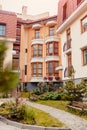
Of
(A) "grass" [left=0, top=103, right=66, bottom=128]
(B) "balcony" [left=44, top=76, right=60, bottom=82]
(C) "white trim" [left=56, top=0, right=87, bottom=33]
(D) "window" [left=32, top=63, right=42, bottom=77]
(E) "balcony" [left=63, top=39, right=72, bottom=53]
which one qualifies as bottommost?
(A) "grass" [left=0, top=103, right=66, bottom=128]

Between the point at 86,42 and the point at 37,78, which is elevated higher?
the point at 86,42

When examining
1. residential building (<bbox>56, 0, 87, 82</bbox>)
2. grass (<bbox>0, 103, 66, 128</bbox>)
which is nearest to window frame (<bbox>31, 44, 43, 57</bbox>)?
residential building (<bbox>56, 0, 87, 82</bbox>)

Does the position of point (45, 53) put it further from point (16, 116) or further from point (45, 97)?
point (16, 116)

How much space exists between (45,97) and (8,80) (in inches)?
710

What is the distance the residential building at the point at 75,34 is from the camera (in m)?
19.4

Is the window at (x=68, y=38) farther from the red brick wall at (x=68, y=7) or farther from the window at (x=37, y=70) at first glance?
the window at (x=37, y=70)

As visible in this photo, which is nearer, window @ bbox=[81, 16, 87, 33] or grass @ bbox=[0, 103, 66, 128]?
grass @ bbox=[0, 103, 66, 128]

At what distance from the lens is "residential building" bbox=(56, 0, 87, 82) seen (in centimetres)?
1939

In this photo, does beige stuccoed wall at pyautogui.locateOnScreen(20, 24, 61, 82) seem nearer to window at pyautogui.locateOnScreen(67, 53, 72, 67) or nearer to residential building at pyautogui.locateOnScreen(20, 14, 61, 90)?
residential building at pyautogui.locateOnScreen(20, 14, 61, 90)

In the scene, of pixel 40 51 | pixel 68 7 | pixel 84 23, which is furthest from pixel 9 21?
pixel 84 23

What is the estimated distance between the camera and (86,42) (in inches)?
738

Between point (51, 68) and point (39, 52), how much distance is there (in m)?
Answer: 3.33

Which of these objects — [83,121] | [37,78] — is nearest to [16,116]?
[83,121]

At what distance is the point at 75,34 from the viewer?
69.7 ft
